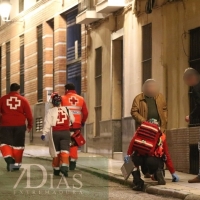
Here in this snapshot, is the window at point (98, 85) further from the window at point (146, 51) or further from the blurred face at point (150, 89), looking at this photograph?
the blurred face at point (150, 89)

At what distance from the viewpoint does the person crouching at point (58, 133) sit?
55.4 ft

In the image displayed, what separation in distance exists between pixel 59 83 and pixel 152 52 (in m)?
9.71

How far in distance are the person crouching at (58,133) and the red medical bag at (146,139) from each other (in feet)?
8.42

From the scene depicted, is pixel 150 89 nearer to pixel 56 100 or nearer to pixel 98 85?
Answer: pixel 56 100

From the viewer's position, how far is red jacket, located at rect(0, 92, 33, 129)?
1845 centimetres

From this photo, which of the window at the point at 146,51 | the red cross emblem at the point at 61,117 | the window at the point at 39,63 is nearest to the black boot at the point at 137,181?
the red cross emblem at the point at 61,117

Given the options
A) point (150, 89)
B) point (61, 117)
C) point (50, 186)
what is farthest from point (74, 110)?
point (50, 186)

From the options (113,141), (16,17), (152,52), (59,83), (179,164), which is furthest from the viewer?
(16,17)

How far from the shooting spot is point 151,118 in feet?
52.8

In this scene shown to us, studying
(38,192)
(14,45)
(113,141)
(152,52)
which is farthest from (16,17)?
(38,192)

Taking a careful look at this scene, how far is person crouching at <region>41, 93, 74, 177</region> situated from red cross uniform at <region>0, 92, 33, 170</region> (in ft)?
5.21

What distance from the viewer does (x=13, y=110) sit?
60.6ft

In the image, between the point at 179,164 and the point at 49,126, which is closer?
the point at 49,126

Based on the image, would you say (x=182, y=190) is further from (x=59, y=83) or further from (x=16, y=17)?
(x=16, y=17)
